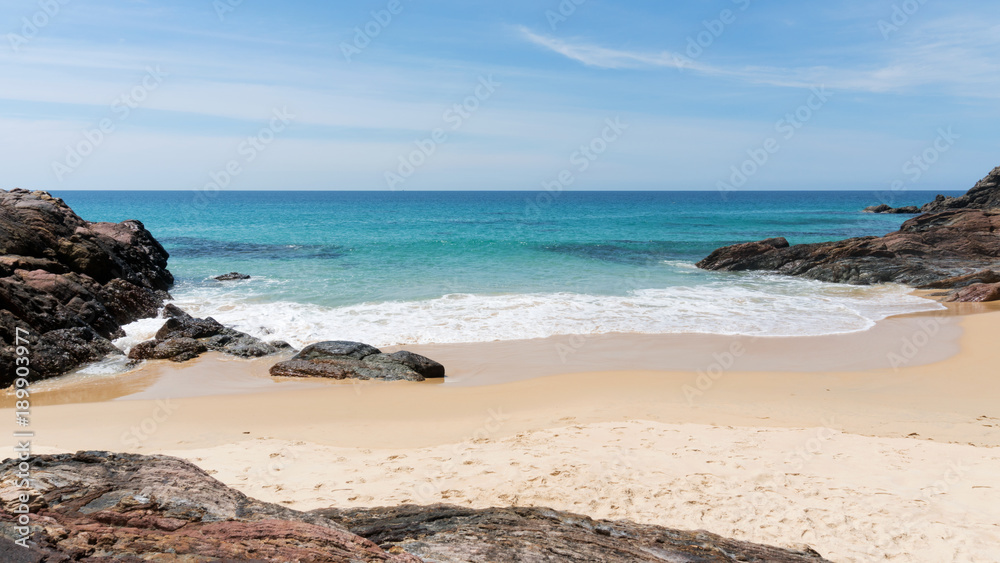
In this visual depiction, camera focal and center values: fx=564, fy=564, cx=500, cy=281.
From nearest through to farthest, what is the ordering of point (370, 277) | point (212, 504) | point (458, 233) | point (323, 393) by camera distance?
point (212, 504)
point (323, 393)
point (370, 277)
point (458, 233)

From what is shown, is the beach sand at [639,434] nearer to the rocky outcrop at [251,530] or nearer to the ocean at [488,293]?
the rocky outcrop at [251,530]

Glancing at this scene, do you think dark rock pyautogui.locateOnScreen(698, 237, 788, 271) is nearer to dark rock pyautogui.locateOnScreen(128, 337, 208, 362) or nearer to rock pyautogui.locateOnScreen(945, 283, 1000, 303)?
rock pyautogui.locateOnScreen(945, 283, 1000, 303)

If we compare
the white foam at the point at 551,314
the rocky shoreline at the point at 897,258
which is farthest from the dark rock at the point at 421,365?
the rocky shoreline at the point at 897,258

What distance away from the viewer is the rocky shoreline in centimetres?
2159

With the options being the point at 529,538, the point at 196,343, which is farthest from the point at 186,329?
the point at 529,538

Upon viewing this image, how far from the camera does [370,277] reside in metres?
21.8

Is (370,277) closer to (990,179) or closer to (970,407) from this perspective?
(970,407)

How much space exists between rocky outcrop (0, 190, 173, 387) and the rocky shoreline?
2287 cm

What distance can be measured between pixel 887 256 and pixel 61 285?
2827cm

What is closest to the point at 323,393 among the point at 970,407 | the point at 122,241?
the point at 970,407

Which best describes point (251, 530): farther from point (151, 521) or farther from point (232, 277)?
point (232, 277)

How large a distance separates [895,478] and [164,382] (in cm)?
1114

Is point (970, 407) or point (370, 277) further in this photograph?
point (370, 277)

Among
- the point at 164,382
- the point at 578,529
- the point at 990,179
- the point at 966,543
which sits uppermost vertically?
the point at 990,179
